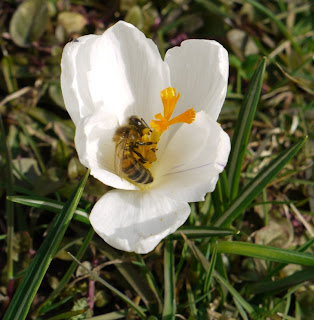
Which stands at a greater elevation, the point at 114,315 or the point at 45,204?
the point at 45,204

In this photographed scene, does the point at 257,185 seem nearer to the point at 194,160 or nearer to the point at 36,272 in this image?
the point at 194,160

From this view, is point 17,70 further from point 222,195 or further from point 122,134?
point 222,195

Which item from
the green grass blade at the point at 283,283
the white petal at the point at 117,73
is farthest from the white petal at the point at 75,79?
the green grass blade at the point at 283,283

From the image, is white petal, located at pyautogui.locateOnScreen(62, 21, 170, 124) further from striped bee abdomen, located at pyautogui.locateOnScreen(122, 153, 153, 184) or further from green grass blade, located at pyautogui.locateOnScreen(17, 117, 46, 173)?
green grass blade, located at pyautogui.locateOnScreen(17, 117, 46, 173)

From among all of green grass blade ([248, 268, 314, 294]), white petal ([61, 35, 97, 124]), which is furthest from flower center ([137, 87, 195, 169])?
green grass blade ([248, 268, 314, 294])

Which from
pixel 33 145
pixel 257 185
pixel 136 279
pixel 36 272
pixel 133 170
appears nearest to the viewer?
pixel 36 272

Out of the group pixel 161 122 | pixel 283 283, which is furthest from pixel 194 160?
pixel 283 283

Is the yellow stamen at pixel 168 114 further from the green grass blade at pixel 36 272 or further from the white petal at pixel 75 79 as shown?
the green grass blade at pixel 36 272
